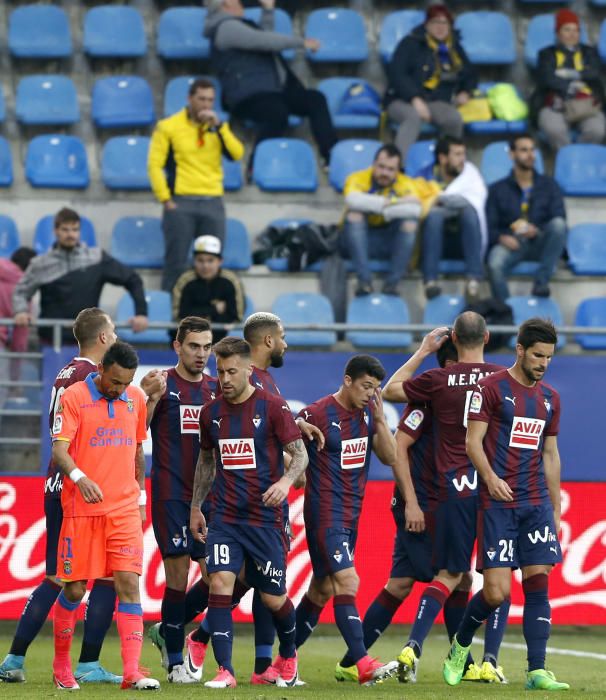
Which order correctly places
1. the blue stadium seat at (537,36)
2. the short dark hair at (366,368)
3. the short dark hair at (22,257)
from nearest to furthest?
the short dark hair at (366,368)
the short dark hair at (22,257)
the blue stadium seat at (537,36)

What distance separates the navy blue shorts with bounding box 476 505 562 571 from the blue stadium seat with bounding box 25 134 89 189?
27.8ft

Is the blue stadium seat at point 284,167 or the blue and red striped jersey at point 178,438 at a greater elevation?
the blue stadium seat at point 284,167

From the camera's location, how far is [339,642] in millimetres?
12016

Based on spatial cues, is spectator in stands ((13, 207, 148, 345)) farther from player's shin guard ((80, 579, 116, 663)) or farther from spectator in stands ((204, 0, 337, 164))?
player's shin guard ((80, 579, 116, 663))

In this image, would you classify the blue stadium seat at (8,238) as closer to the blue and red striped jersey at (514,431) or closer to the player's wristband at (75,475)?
the player's wristband at (75,475)

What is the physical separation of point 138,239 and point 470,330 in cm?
689

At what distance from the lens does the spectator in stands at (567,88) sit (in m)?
16.7

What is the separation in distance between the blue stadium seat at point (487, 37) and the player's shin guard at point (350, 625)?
10265 millimetres

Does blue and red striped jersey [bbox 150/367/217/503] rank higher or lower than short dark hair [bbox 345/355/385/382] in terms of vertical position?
lower

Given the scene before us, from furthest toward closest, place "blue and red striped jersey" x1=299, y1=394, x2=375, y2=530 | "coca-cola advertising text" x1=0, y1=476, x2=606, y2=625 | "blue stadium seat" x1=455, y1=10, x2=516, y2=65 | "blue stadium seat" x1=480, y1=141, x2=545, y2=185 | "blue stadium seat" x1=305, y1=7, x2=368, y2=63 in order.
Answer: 1. "blue stadium seat" x1=455, y1=10, x2=516, y2=65
2. "blue stadium seat" x1=305, y1=7, x2=368, y2=63
3. "blue stadium seat" x1=480, y1=141, x2=545, y2=185
4. "coca-cola advertising text" x1=0, y1=476, x2=606, y2=625
5. "blue and red striped jersey" x1=299, y1=394, x2=375, y2=530

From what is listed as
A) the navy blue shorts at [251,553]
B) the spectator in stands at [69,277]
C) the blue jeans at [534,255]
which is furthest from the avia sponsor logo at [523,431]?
the blue jeans at [534,255]

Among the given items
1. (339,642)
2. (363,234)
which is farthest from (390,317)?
→ (339,642)

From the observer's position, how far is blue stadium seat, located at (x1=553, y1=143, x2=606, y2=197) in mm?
16422

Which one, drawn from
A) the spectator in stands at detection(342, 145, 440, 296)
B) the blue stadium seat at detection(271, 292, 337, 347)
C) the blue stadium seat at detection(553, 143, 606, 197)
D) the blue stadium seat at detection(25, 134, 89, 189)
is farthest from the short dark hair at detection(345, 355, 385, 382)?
the blue stadium seat at detection(553, 143, 606, 197)
